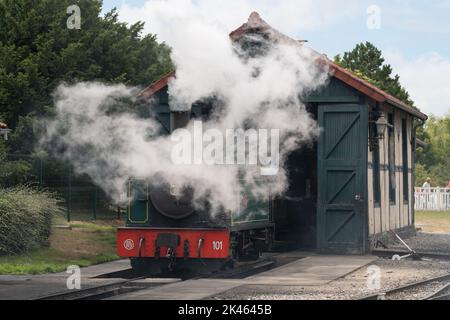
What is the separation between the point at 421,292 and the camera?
14172 millimetres

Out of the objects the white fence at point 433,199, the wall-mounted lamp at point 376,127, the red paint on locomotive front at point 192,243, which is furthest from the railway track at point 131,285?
the white fence at point 433,199

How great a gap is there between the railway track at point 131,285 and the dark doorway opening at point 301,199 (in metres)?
3.39

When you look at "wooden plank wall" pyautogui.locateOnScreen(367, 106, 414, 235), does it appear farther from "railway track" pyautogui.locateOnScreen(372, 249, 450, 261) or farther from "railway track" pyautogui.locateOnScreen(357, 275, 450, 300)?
"railway track" pyautogui.locateOnScreen(357, 275, 450, 300)

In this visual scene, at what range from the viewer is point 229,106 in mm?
18141

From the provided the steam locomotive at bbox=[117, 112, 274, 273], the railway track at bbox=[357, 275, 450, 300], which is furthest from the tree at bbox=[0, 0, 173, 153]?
the railway track at bbox=[357, 275, 450, 300]

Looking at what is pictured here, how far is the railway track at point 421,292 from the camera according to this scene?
13.2m

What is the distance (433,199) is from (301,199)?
83.6ft

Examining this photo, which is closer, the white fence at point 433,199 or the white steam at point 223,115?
the white steam at point 223,115

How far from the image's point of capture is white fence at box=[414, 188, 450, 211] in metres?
46.9

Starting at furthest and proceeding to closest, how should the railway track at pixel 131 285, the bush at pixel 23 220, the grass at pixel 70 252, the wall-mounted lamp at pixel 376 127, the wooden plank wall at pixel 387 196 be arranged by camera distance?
the wooden plank wall at pixel 387 196
the wall-mounted lamp at pixel 376 127
the bush at pixel 23 220
the grass at pixel 70 252
the railway track at pixel 131 285

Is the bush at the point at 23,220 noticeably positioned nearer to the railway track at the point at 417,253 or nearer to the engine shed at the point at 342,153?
the engine shed at the point at 342,153

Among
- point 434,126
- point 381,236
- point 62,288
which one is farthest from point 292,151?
point 434,126

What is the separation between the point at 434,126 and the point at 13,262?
8516 cm

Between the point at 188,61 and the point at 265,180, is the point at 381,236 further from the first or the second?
the point at 188,61
